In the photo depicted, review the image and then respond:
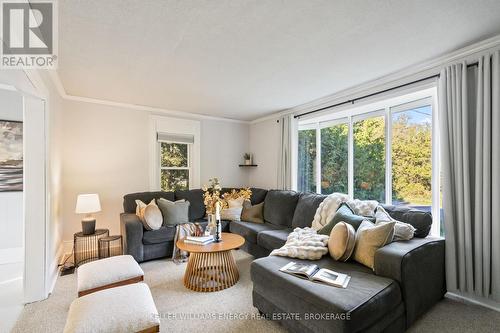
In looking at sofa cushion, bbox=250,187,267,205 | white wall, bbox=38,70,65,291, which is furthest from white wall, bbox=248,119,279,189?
white wall, bbox=38,70,65,291

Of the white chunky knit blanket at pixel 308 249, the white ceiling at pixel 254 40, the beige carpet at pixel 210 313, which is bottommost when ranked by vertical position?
the beige carpet at pixel 210 313

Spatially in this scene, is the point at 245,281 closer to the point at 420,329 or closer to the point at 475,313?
the point at 420,329

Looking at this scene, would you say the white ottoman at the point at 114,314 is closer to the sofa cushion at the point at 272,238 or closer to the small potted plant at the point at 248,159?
the sofa cushion at the point at 272,238

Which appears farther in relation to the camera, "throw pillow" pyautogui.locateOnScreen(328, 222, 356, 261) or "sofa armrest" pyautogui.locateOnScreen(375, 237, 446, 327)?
"throw pillow" pyautogui.locateOnScreen(328, 222, 356, 261)

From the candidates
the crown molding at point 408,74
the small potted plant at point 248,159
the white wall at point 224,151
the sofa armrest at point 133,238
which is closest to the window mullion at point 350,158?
the crown molding at point 408,74

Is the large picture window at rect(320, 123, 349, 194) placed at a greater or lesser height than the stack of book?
greater

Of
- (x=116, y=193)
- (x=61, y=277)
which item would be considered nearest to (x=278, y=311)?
(x=61, y=277)

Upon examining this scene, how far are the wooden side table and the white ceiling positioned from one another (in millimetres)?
2023

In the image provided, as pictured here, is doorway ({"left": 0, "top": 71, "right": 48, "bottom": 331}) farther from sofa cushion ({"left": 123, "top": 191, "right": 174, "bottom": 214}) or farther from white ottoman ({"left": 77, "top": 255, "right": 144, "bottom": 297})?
sofa cushion ({"left": 123, "top": 191, "right": 174, "bottom": 214})

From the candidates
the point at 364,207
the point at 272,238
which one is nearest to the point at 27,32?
the point at 272,238

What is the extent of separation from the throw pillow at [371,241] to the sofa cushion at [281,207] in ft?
5.09

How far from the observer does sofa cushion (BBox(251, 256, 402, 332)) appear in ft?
4.81

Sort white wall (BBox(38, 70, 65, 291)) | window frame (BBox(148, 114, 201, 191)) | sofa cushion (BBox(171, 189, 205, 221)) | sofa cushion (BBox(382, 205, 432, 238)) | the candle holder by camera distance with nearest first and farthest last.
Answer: sofa cushion (BBox(382, 205, 432, 238)) → white wall (BBox(38, 70, 65, 291)) → the candle holder → sofa cushion (BBox(171, 189, 205, 221)) → window frame (BBox(148, 114, 201, 191))

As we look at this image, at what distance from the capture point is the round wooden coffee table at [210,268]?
2546 millimetres
